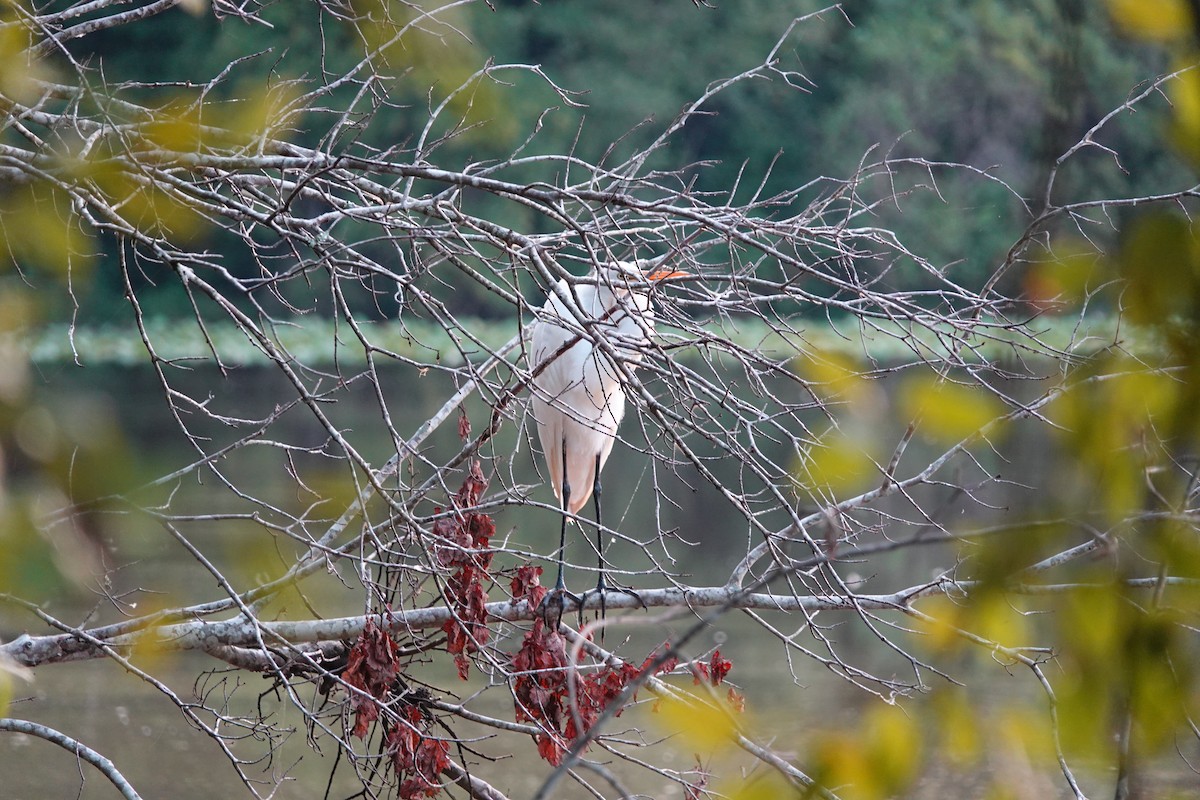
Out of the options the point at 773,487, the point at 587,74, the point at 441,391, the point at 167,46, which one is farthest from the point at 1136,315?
the point at 587,74

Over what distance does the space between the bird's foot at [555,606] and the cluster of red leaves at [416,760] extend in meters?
0.32

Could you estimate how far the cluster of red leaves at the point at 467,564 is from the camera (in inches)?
95.4

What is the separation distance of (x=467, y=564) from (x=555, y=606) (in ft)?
2.05

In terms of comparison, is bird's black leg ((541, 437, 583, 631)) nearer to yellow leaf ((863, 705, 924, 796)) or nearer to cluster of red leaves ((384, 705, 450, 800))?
cluster of red leaves ((384, 705, 450, 800))

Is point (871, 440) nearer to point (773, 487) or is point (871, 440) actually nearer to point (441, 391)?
point (773, 487)

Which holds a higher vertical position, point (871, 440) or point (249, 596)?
point (871, 440)

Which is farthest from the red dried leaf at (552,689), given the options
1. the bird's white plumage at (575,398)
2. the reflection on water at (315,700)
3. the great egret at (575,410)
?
the bird's white plumage at (575,398)

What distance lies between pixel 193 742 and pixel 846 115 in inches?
801

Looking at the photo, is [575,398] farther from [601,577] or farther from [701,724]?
[701,724]

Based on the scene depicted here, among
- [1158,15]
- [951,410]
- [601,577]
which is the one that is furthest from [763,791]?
[601,577]

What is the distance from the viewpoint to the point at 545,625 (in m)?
2.55

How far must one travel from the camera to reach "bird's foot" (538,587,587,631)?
258 cm

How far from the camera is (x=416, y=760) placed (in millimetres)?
2529

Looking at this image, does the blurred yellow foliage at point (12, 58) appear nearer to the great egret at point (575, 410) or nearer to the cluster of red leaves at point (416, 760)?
the cluster of red leaves at point (416, 760)
